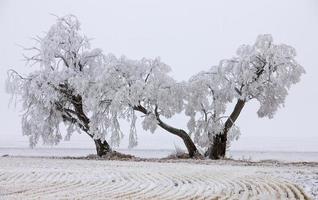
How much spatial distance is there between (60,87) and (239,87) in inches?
331

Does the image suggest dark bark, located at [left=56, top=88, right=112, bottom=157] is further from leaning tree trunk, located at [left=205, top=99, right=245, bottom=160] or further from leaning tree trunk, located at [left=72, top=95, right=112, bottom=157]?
leaning tree trunk, located at [left=205, top=99, right=245, bottom=160]

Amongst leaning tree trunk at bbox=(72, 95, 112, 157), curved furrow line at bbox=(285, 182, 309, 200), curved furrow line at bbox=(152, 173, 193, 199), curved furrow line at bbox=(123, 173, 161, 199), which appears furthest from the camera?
leaning tree trunk at bbox=(72, 95, 112, 157)

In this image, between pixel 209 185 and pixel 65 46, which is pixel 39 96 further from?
pixel 209 185

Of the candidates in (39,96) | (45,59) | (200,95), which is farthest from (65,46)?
Answer: (200,95)

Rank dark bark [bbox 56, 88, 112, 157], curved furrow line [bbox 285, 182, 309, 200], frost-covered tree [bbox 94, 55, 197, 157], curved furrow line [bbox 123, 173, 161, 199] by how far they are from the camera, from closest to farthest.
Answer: curved furrow line [bbox 285, 182, 309, 200] → curved furrow line [bbox 123, 173, 161, 199] → frost-covered tree [bbox 94, 55, 197, 157] → dark bark [bbox 56, 88, 112, 157]

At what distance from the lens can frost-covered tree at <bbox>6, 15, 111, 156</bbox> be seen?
2470 cm

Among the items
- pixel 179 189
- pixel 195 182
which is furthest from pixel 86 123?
pixel 179 189

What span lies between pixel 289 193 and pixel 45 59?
17967 mm

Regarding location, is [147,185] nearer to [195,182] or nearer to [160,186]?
[160,186]

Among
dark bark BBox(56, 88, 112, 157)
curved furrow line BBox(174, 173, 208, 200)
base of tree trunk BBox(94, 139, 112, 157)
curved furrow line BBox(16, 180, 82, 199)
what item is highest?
dark bark BBox(56, 88, 112, 157)

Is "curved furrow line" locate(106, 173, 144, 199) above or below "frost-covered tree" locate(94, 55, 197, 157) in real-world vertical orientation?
below

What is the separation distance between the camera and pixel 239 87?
972 inches

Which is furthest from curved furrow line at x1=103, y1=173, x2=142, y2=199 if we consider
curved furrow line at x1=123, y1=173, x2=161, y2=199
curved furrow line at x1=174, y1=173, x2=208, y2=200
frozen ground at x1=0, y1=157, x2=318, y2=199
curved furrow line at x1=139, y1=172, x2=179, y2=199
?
curved furrow line at x1=174, y1=173, x2=208, y2=200

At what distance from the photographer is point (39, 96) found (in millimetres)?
24656
